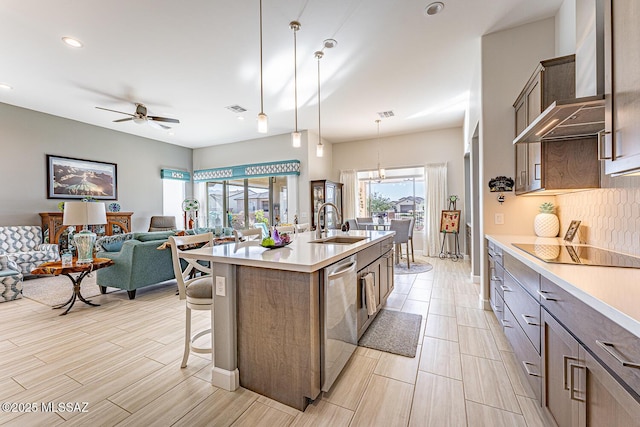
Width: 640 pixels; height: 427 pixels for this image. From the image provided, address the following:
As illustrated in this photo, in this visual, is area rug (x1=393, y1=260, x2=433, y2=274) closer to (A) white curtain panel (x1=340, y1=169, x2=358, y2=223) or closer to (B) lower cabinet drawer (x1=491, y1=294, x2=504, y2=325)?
(A) white curtain panel (x1=340, y1=169, x2=358, y2=223)

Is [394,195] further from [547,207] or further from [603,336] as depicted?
[603,336]

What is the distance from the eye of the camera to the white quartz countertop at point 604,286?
77 cm

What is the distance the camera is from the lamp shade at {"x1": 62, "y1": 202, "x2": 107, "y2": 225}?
335 centimetres

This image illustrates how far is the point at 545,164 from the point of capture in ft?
7.04

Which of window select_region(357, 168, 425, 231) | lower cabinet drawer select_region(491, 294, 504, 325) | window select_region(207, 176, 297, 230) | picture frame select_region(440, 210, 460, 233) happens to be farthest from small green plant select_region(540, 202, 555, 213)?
window select_region(207, 176, 297, 230)

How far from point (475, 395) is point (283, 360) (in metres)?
1.26

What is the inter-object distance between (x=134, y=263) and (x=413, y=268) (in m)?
4.71

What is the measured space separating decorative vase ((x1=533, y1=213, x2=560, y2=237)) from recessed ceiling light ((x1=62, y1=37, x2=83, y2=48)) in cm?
546

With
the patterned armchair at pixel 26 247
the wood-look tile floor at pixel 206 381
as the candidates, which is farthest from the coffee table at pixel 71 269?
the patterned armchair at pixel 26 247

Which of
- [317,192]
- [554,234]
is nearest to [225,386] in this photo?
[554,234]

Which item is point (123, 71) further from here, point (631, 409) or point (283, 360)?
point (631, 409)

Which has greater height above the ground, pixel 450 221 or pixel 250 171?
pixel 250 171

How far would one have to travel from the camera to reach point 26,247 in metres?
4.86

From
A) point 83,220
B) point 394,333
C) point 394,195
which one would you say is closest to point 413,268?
point 394,195
